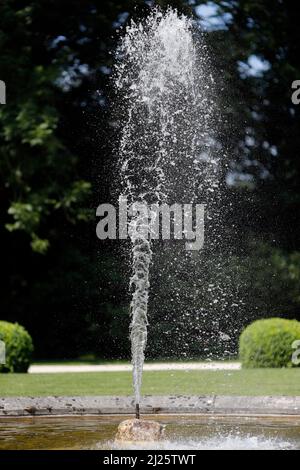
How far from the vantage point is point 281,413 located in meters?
7.06

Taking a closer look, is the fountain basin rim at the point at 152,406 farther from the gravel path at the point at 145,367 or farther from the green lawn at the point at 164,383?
the gravel path at the point at 145,367

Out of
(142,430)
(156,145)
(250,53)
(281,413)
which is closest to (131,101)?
(156,145)

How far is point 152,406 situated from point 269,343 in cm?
562

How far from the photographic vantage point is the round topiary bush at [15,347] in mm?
11953

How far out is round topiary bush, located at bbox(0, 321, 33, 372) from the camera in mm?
11953

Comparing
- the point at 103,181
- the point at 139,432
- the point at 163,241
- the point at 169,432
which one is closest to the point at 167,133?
the point at 103,181

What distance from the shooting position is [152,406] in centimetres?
716

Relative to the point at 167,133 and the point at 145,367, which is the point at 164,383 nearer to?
the point at 145,367

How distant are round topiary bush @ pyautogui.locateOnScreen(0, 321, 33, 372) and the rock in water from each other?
6264 mm

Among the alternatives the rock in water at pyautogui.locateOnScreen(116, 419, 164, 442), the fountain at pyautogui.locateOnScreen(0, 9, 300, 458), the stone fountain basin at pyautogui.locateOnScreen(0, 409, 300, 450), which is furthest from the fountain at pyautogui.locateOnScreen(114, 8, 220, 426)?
the rock in water at pyautogui.locateOnScreen(116, 419, 164, 442)

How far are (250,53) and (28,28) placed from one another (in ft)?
14.8

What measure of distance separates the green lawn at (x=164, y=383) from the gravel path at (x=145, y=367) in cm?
117

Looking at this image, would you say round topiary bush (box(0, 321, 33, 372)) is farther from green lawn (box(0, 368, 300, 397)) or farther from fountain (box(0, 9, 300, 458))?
fountain (box(0, 9, 300, 458))

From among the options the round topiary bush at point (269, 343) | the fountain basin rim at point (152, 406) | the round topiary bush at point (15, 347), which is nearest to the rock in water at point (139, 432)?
the fountain basin rim at point (152, 406)
